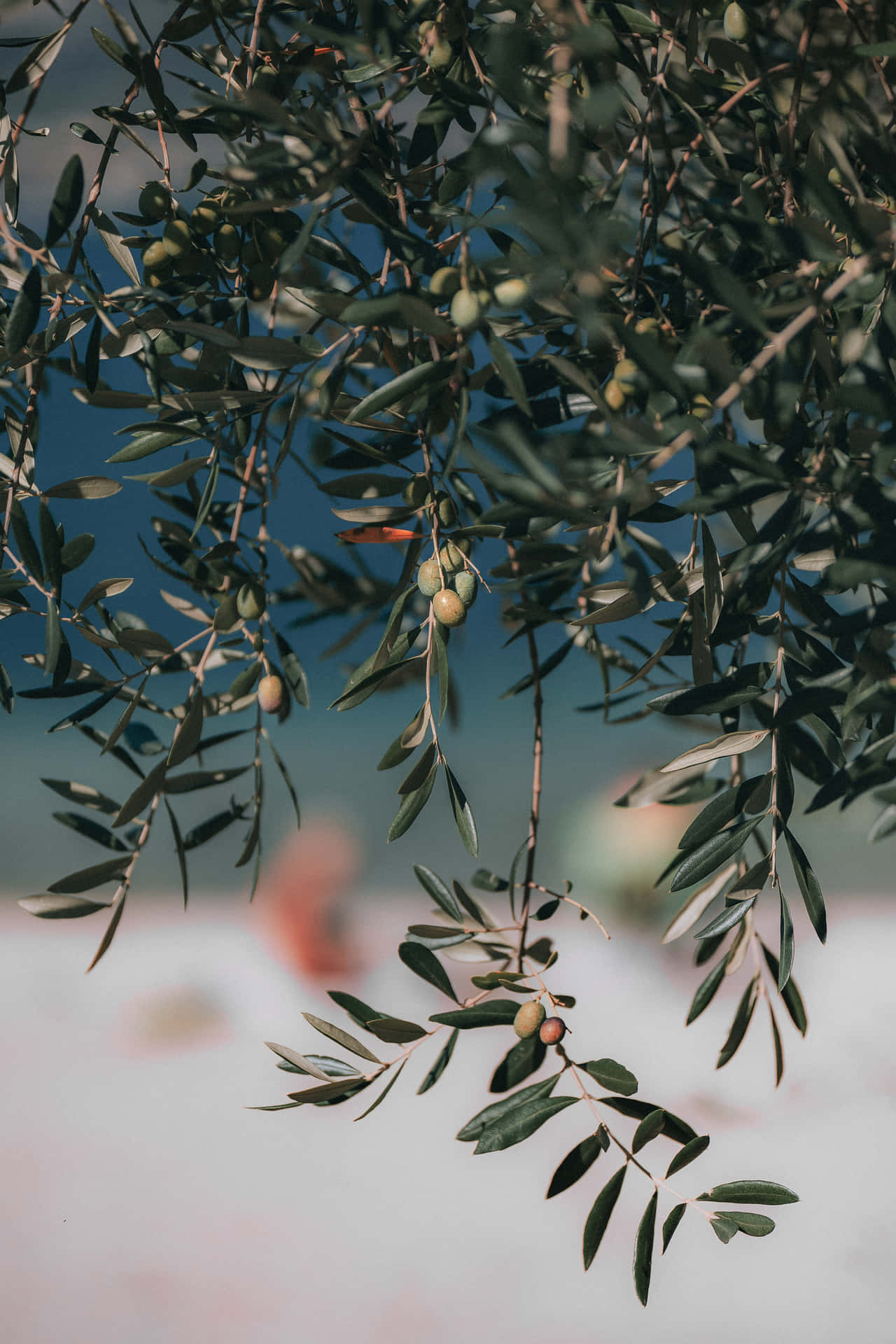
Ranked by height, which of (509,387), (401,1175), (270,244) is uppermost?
(270,244)

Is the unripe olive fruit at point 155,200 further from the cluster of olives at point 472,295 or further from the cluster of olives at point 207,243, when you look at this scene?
the cluster of olives at point 472,295

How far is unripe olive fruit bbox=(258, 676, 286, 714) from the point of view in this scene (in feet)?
1.73

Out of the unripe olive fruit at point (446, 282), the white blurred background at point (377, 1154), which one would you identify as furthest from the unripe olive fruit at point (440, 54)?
the white blurred background at point (377, 1154)

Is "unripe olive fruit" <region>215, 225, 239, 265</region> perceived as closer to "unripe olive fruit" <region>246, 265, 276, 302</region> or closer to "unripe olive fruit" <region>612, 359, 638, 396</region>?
"unripe olive fruit" <region>246, 265, 276, 302</region>

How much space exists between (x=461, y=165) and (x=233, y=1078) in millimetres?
1393

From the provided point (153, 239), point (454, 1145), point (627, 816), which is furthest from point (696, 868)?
point (627, 816)

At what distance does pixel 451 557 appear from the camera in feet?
1.57

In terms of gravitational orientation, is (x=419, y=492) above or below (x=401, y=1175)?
above

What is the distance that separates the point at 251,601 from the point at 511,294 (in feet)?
0.66

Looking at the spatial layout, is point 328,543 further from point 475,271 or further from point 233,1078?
point 475,271

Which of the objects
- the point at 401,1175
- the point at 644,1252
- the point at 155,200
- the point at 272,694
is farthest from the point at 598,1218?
the point at 401,1175

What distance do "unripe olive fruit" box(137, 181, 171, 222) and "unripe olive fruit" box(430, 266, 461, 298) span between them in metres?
0.19

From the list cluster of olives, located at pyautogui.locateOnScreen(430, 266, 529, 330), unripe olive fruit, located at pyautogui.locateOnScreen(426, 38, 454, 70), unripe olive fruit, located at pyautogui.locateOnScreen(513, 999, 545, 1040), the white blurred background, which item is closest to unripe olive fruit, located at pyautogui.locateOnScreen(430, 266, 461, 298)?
cluster of olives, located at pyautogui.locateOnScreen(430, 266, 529, 330)

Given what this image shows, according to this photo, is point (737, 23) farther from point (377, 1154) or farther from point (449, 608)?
point (377, 1154)
